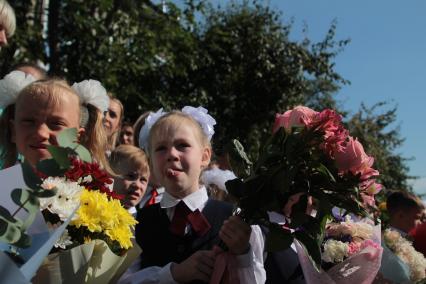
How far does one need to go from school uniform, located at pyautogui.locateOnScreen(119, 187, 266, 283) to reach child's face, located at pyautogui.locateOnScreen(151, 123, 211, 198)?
60mm

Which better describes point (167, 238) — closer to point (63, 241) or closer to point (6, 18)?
point (63, 241)

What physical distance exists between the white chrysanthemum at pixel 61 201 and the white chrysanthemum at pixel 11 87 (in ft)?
4.32

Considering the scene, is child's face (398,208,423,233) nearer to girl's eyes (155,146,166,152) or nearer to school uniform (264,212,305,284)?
school uniform (264,212,305,284)

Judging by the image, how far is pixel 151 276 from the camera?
2.32 metres

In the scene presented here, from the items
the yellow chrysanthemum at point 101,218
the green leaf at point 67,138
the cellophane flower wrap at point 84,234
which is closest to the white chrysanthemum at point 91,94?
the cellophane flower wrap at point 84,234

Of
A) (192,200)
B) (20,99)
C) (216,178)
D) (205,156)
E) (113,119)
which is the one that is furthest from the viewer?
(216,178)

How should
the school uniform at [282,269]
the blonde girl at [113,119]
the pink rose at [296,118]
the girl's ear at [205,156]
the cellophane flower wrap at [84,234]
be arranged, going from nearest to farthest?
1. the cellophane flower wrap at [84,234]
2. the pink rose at [296,118]
3. the school uniform at [282,269]
4. the girl's ear at [205,156]
5. the blonde girl at [113,119]

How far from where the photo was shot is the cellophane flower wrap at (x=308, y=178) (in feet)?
5.75

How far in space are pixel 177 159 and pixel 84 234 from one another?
1237mm

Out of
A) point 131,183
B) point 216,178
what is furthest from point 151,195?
point 216,178

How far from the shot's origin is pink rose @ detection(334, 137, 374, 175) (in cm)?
179

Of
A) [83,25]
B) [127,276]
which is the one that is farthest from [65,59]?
[127,276]

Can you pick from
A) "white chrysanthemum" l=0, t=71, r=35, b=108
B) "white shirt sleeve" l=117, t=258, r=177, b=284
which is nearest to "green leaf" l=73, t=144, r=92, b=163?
"white shirt sleeve" l=117, t=258, r=177, b=284

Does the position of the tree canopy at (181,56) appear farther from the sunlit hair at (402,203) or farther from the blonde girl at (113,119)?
the sunlit hair at (402,203)
